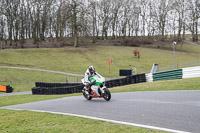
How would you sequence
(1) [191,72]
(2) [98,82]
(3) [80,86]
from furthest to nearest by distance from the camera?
1. (3) [80,86]
2. (1) [191,72]
3. (2) [98,82]

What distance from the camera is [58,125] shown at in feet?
21.5

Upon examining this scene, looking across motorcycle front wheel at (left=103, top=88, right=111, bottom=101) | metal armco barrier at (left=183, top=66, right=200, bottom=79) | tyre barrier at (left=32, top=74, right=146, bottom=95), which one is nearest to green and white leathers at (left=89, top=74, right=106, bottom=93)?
motorcycle front wheel at (left=103, top=88, right=111, bottom=101)

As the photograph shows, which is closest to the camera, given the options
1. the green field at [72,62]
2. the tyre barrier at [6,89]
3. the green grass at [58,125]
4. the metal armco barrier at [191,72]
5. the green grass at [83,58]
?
the green grass at [58,125]

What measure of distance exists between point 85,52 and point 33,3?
2295 cm

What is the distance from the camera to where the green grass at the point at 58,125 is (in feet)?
18.7

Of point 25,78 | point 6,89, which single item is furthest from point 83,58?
point 6,89

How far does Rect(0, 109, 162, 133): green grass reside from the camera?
5.71 metres

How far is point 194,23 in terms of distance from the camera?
7488cm

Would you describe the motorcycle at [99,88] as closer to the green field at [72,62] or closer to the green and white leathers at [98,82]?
the green and white leathers at [98,82]

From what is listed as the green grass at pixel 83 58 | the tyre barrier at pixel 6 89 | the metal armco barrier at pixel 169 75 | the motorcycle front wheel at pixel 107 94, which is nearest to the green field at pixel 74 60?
the green grass at pixel 83 58

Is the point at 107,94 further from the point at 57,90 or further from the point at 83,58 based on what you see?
the point at 83,58

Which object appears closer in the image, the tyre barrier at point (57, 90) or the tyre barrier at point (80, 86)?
the tyre barrier at point (80, 86)

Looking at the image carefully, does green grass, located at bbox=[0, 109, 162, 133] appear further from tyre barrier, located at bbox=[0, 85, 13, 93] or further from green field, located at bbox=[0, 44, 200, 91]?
green field, located at bbox=[0, 44, 200, 91]

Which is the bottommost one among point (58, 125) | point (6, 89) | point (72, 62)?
point (6, 89)
